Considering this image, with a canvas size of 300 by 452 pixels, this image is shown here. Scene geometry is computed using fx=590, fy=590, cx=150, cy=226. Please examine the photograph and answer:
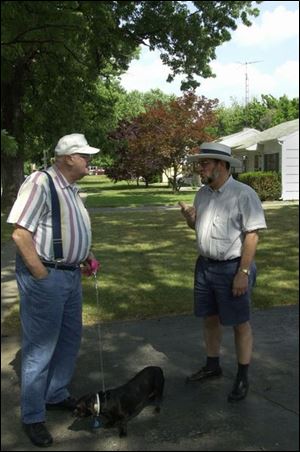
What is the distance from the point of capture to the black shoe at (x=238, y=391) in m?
4.22

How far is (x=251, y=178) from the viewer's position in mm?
23953

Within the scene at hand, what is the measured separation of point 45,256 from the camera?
354 cm

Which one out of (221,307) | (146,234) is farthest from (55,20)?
(146,234)

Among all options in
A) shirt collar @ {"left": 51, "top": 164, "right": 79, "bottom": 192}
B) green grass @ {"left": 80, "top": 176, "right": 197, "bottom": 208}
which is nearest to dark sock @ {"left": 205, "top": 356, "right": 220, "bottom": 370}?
shirt collar @ {"left": 51, "top": 164, "right": 79, "bottom": 192}

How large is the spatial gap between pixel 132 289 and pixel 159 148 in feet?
81.2

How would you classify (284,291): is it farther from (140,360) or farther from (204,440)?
(204,440)

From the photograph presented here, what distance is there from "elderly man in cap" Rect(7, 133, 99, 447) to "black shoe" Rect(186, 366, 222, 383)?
1.29m

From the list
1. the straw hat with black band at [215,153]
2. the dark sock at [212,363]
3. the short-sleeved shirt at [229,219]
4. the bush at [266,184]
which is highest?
the straw hat with black band at [215,153]

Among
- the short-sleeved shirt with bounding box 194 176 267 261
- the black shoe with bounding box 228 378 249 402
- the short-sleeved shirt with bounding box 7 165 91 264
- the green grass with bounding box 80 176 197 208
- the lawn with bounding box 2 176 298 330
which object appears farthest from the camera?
the green grass with bounding box 80 176 197 208

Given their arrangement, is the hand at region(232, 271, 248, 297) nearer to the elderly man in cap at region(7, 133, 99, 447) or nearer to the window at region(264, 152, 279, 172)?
the elderly man in cap at region(7, 133, 99, 447)

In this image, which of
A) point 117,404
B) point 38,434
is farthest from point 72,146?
point 38,434

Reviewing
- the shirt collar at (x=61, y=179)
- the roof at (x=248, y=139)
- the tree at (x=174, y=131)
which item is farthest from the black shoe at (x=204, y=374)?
the tree at (x=174, y=131)

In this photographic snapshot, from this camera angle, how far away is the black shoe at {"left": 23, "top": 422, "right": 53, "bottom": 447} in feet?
11.8

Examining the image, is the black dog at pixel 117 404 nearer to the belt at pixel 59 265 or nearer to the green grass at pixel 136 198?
the belt at pixel 59 265
